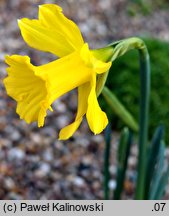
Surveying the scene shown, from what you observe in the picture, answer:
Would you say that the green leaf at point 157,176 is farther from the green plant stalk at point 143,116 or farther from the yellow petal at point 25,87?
the yellow petal at point 25,87

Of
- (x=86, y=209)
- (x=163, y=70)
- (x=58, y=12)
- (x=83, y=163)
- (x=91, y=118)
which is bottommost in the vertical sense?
(x=83, y=163)

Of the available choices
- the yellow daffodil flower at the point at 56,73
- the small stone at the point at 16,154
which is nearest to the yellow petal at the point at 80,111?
the yellow daffodil flower at the point at 56,73

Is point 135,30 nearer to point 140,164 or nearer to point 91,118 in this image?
point 140,164

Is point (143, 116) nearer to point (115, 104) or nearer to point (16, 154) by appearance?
point (115, 104)

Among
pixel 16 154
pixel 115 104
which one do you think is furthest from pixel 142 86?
pixel 16 154

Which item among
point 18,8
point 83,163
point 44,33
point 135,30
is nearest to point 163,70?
point 83,163
